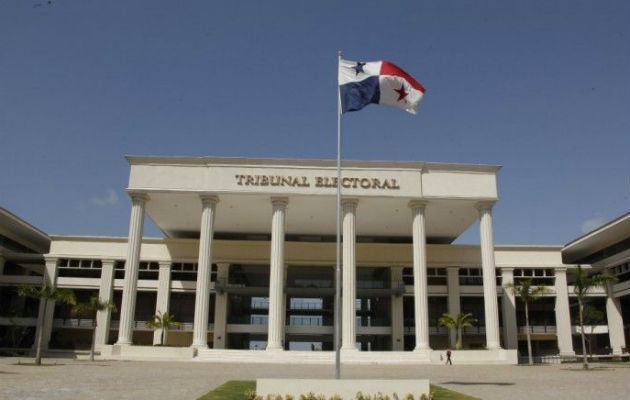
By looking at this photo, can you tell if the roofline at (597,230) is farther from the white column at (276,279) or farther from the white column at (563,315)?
the white column at (276,279)

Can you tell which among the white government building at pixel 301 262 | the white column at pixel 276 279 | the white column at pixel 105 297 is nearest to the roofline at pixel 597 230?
the white government building at pixel 301 262

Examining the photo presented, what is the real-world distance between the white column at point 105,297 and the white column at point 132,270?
11.8m

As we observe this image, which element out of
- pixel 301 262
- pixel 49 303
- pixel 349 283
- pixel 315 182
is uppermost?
pixel 315 182

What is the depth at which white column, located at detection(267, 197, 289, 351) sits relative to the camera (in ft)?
148

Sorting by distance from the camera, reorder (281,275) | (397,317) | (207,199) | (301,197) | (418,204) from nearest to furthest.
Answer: (281,275)
(207,199)
(301,197)
(418,204)
(397,317)

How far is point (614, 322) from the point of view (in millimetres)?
60188

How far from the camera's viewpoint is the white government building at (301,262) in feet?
161

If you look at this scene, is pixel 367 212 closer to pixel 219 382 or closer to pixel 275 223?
pixel 275 223

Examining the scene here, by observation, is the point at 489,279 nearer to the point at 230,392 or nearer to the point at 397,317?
the point at 397,317

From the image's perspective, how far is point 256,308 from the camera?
210 feet

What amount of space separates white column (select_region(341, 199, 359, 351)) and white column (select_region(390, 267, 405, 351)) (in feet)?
47.9

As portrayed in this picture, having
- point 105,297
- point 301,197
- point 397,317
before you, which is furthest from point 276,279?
point 105,297

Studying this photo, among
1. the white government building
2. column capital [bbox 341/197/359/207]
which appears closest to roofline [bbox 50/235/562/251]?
the white government building

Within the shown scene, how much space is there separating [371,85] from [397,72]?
1487 millimetres
